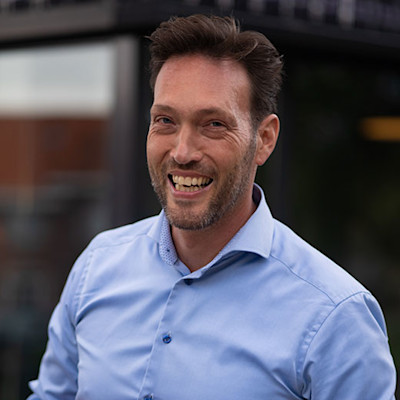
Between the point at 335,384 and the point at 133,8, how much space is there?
8.36 ft

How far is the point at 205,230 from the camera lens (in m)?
1.99

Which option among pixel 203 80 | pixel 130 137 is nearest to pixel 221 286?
pixel 203 80

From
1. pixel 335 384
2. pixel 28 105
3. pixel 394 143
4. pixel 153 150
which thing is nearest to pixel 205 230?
pixel 153 150

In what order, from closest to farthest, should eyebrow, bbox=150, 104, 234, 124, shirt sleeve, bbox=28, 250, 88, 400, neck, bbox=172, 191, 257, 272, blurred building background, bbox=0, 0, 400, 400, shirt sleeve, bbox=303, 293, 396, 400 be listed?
shirt sleeve, bbox=303, 293, 396, 400 → eyebrow, bbox=150, 104, 234, 124 → neck, bbox=172, 191, 257, 272 → shirt sleeve, bbox=28, 250, 88, 400 → blurred building background, bbox=0, 0, 400, 400

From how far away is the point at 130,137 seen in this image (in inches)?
158

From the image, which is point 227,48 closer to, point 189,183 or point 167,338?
point 189,183

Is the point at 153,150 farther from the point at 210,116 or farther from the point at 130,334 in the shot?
the point at 130,334

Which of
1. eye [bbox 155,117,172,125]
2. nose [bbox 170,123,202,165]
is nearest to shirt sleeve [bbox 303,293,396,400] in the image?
nose [bbox 170,123,202,165]

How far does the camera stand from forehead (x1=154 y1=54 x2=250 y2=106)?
187 centimetres

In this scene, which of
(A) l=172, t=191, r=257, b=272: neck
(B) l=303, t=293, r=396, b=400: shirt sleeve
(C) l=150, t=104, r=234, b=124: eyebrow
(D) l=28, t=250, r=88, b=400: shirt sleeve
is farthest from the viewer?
(D) l=28, t=250, r=88, b=400: shirt sleeve

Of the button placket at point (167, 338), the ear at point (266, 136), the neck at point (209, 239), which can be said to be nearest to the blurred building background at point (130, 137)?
the ear at point (266, 136)

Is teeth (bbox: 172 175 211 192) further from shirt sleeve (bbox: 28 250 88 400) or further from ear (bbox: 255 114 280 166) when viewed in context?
shirt sleeve (bbox: 28 250 88 400)

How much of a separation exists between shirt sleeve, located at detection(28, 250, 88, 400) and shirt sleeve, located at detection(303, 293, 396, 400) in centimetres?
76

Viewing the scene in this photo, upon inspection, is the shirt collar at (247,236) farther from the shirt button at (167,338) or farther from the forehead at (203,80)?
the forehead at (203,80)
